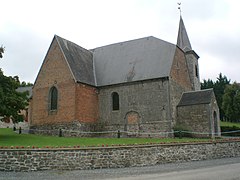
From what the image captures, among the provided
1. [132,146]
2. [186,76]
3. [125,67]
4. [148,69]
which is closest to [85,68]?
[125,67]

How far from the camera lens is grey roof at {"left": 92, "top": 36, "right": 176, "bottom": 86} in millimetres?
26531

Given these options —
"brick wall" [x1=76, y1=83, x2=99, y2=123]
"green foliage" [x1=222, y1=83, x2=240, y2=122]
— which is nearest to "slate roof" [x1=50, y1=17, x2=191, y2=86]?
"brick wall" [x1=76, y1=83, x2=99, y2=123]

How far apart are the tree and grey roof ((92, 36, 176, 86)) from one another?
9.95 metres

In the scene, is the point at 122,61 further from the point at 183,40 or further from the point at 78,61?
the point at 183,40

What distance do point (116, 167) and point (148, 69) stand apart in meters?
14.6

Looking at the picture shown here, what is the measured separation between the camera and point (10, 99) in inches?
771

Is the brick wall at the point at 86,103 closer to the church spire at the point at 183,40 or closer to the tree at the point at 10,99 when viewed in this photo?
the tree at the point at 10,99

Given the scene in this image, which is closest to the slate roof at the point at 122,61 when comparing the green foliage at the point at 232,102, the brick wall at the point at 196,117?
the brick wall at the point at 196,117

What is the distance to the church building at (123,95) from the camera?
25.1 m

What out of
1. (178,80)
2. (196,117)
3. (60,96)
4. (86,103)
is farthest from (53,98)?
(196,117)

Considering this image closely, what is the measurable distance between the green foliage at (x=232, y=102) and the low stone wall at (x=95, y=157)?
34625mm

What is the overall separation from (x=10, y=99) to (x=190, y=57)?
814 inches

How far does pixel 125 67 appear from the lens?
28688 millimetres

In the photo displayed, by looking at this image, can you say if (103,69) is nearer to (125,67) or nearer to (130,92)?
(125,67)
